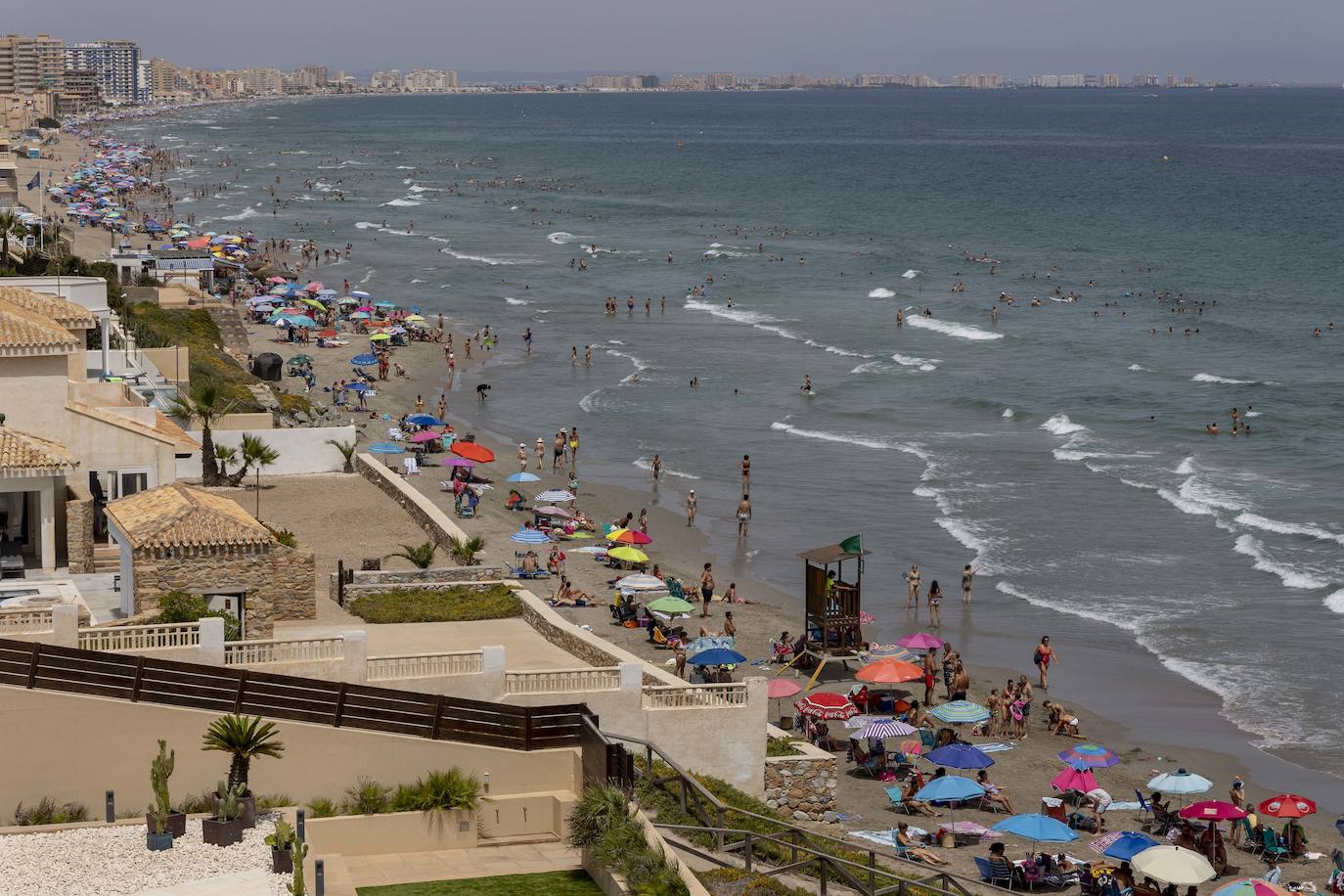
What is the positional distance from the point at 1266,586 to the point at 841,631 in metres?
11.4

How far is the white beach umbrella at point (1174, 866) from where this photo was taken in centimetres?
1989

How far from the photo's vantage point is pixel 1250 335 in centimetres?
7419

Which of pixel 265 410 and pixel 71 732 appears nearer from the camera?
pixel 71 732

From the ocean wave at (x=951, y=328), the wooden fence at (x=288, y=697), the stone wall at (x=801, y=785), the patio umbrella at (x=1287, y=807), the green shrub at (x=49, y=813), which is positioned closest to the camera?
the green shrub at (x=49, y=813)

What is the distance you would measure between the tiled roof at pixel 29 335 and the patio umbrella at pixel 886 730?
12985mm

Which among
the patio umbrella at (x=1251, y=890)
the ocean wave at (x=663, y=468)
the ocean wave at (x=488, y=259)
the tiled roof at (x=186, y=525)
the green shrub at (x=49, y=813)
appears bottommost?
the ocean wave at (x=663, y=468)

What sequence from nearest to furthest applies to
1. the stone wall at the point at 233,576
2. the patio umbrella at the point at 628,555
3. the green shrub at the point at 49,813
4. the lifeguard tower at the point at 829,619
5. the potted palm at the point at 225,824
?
the potted palm at the point at 225,824
the green shrub at the point at 49,813
the stone wall at the point at 233,576
the lifeguard tower at the point at 829,619
the patio umbrella at the point at 628,555

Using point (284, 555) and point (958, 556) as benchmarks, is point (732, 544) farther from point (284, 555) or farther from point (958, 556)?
point (284, 555)

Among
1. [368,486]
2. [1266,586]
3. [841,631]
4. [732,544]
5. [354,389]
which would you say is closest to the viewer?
[841,631]

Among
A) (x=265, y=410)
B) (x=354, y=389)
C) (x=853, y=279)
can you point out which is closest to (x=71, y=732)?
(x=265, y=410)

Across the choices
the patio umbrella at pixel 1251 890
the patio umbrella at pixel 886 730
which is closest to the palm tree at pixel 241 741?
the patio umbrella at pixel 1251 890

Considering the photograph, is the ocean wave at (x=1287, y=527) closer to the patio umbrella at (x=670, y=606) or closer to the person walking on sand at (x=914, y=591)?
the person walking on sand at (x=914, y=591)

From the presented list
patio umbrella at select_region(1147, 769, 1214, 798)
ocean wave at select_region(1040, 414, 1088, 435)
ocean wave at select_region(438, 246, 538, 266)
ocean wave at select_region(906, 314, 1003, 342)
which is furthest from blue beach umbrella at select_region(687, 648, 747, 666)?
ocean wave at select_region(438, 246, 538, 266)

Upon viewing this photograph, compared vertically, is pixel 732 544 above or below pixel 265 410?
below
